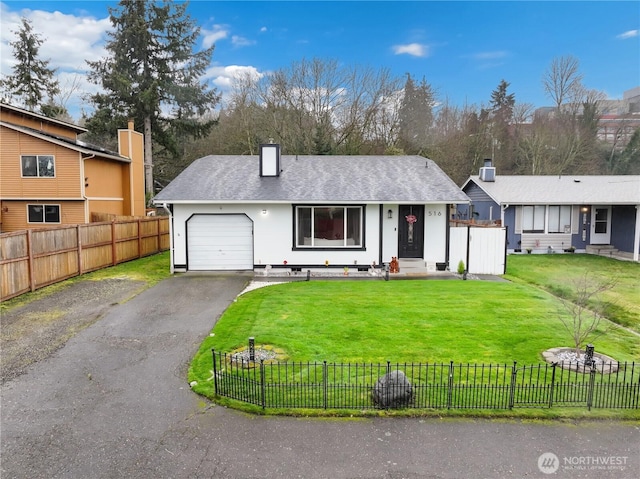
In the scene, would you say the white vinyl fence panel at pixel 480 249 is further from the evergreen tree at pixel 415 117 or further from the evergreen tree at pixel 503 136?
the evergreen tree at pixel 503 136

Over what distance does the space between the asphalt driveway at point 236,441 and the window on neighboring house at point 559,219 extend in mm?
17479

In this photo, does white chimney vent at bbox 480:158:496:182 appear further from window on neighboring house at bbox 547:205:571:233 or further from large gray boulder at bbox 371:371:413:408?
large gray boulder at bbox 371:371:413:408

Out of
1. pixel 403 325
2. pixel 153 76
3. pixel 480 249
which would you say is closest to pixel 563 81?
pixel 480 249

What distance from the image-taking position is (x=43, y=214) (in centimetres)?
2055

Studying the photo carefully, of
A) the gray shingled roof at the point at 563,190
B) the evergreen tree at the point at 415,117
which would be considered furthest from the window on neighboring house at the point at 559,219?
the evergreen tree at the point at 415,117

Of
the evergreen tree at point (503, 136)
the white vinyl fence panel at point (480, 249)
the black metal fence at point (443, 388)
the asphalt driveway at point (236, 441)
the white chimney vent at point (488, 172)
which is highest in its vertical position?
the evergreen tree at point (503, 136)

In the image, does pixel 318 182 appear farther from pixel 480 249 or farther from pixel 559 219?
pixel 559 219

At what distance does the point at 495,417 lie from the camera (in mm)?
5223

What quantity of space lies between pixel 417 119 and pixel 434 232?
2162cm

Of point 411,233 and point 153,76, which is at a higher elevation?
point 153,76

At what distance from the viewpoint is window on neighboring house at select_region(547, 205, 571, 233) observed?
66.6 ft

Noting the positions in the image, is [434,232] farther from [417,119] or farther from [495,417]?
[417,119]

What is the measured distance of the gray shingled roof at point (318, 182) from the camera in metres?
14.6

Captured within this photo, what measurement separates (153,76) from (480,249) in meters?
26.2
